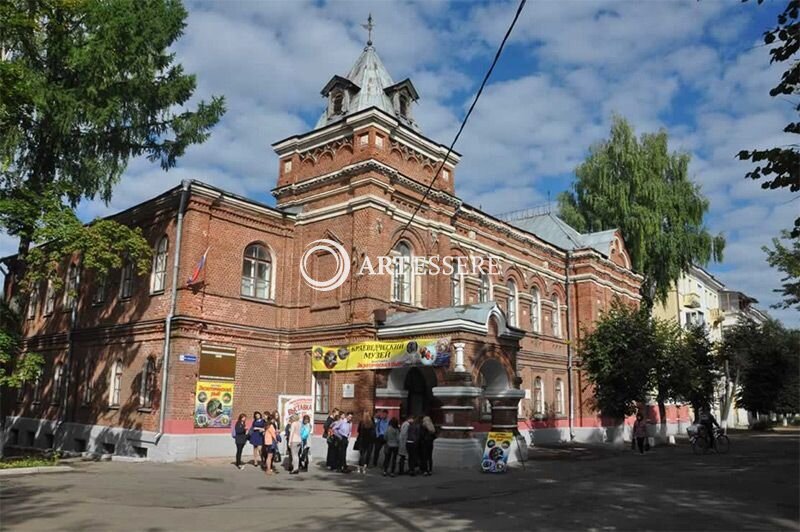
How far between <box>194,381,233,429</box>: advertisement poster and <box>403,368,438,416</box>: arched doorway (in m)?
6.45

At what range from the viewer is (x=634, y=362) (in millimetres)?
27312

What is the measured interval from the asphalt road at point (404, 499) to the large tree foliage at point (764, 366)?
2698 centimetres

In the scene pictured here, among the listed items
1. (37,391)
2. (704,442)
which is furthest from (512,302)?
(37,391)

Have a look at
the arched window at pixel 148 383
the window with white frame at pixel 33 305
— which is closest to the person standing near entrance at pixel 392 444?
the arched window at pixel 148 383

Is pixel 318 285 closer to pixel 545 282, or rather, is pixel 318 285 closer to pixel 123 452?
pixel 123 452

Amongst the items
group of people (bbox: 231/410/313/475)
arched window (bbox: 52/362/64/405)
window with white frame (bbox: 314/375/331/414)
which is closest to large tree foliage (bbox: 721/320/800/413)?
window with white frame (bbox: 314/375/331/414)

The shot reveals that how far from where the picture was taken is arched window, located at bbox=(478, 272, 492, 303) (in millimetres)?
28469

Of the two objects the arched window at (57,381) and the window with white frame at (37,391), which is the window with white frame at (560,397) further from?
the window with white frame at (37,391)

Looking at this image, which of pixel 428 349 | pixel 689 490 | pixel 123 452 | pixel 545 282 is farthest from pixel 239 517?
pixel 545 282

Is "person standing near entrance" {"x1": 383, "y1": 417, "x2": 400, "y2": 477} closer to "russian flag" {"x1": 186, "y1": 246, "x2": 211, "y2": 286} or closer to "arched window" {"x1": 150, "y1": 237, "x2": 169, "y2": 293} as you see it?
"russian flag" {"x1": 186, "y1": 246, "x2": 211, "y2": 286}

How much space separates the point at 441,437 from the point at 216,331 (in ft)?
25.6

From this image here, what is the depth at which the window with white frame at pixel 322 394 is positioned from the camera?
2217 cm

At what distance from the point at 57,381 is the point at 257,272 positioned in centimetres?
1008

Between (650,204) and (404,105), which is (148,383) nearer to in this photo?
(404,105)
